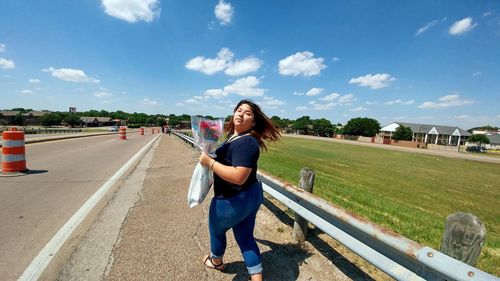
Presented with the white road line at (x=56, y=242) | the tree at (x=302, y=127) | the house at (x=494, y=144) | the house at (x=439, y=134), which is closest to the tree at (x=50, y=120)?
the tree at (x=302, y=127)

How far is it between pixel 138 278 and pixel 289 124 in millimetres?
164441

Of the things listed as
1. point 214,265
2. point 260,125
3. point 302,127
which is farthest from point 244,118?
point 302,127

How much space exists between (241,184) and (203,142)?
566mm

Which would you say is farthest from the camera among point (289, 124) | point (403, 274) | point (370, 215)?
point (289, 124)

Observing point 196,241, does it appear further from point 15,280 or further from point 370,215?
point 370,215

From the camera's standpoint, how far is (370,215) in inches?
244

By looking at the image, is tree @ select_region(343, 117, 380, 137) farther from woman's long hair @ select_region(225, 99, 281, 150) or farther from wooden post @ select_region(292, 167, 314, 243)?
woman's long hair @ select_region(225, 99, 281, 150)

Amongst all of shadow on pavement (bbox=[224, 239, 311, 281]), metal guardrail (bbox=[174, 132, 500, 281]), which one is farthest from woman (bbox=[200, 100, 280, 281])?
metal guardrail (bbox=[174, 132, 500, 281])

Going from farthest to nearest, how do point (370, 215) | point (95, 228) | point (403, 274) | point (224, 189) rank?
point (370, 215), point (95, 228), point (224, 189), point (403, 274)

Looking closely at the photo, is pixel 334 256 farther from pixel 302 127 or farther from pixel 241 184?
pixel 302 127

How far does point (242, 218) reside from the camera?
101 inches

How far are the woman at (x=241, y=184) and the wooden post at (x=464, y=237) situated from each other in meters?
1.50

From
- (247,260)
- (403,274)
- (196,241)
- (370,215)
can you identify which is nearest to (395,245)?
(403,274)

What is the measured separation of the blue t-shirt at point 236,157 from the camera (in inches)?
92.2
